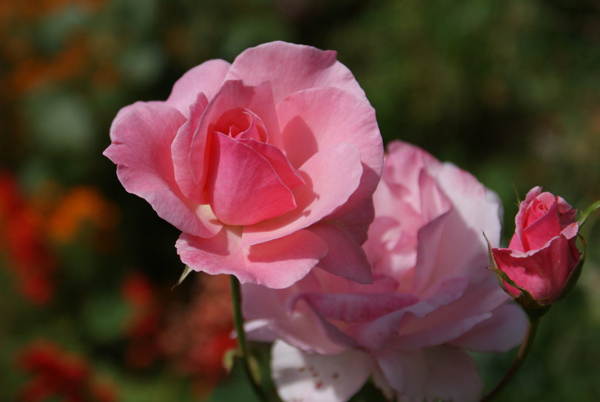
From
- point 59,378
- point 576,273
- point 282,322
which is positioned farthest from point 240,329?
point 59,378

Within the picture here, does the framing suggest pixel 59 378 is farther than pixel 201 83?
Yes

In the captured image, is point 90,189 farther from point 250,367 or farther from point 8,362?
point 250,367

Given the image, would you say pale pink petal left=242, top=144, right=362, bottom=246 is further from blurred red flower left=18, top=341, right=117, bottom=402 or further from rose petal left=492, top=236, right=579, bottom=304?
blurred red flower left=18, top=341, right=117, bottom=402

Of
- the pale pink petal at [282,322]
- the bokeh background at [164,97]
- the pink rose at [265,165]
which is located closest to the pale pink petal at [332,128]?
the pink rose at [265,165]

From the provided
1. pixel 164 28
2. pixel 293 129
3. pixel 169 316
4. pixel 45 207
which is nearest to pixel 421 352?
pixel 293 129

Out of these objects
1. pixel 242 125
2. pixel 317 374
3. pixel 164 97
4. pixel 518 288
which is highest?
pixel 242 125

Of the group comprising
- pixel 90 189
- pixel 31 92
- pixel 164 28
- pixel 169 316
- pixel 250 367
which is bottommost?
pixel 169 316

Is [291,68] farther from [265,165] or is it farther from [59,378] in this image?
[59,378]
